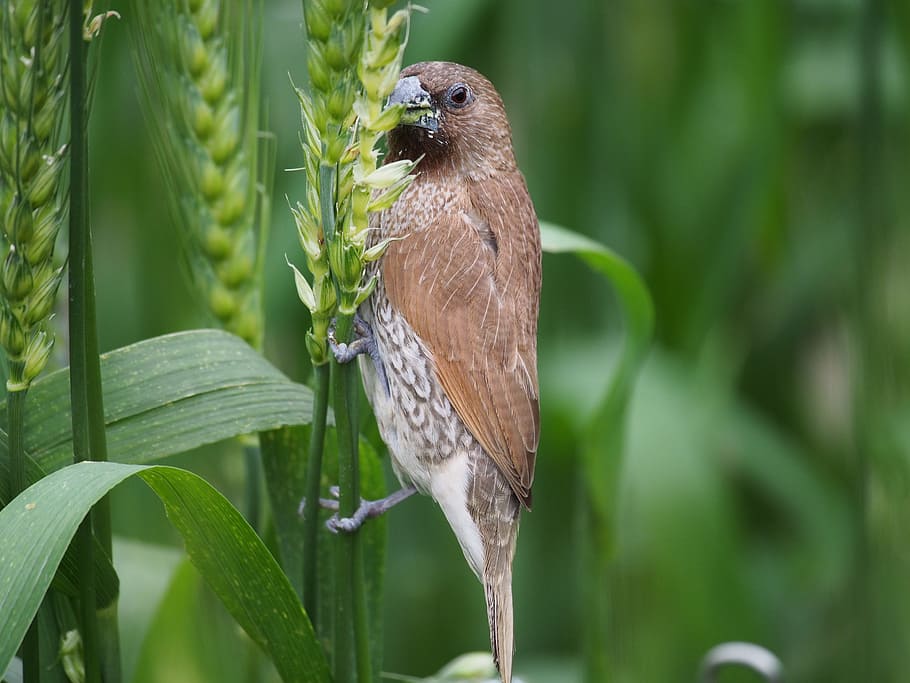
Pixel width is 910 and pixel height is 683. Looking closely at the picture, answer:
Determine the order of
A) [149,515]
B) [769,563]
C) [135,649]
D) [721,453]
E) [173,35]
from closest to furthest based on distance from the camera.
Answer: [173,35]
[135,649]
[149,515]
[721,453]
[769,563]

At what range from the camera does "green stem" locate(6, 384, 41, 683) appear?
757 millimetres

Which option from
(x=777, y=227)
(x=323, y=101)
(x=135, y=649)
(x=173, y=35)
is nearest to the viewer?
(x=323, y=101)

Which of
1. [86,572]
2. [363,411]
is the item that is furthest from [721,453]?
[86,572]

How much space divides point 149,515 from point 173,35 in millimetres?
1070

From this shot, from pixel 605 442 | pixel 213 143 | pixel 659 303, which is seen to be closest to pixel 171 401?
pixel 213 143

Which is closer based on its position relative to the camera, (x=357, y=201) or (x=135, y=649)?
(x=357, y=201)

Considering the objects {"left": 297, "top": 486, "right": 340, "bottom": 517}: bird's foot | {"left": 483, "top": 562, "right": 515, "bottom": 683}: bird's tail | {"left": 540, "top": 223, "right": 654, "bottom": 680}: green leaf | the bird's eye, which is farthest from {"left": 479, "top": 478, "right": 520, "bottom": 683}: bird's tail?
the bird's eye

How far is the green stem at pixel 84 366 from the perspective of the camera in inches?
26.8

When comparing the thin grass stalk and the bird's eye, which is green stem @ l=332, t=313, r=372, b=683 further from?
the bird's eye

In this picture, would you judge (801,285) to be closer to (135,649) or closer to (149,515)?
(149,515)

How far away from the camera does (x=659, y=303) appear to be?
7.80 feet

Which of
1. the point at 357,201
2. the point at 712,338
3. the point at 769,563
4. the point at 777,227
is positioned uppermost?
the point at 357,201

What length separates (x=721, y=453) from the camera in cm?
223

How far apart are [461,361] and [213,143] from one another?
0.31 meters
